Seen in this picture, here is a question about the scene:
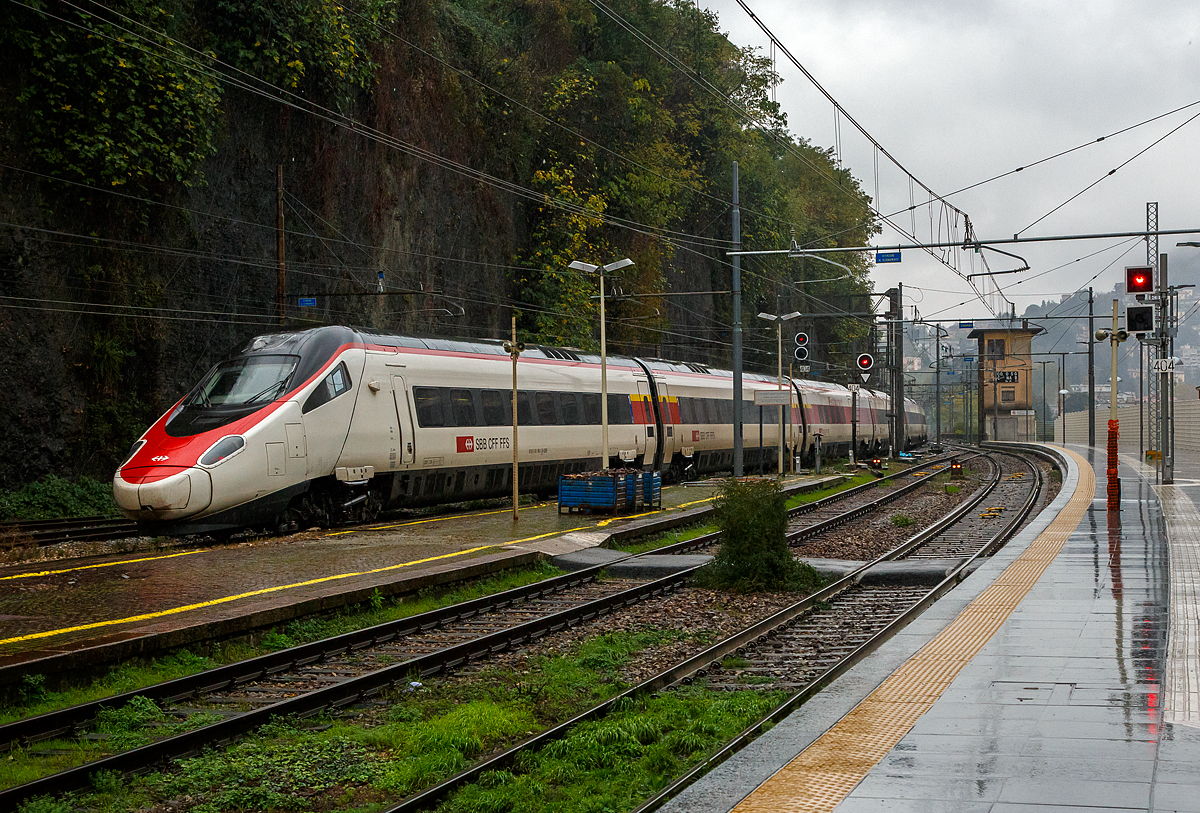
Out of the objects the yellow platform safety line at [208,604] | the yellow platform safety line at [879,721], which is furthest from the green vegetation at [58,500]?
the yellow platform safety line at [879,721]

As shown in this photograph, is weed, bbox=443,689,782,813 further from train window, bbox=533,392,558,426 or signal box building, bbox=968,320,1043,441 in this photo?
signal box building, bbox=968,320,1043,441

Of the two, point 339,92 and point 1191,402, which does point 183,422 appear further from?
point 1191,402

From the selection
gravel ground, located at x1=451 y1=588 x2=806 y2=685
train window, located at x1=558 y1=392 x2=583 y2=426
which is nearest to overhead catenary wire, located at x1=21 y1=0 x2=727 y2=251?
train window, located at x1=558 y1=392 x2=583 y2=426

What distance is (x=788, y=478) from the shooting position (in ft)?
123

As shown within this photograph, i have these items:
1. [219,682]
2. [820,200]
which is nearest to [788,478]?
[219,682]

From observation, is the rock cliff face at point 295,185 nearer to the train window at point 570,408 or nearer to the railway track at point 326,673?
the train window at point 570,408

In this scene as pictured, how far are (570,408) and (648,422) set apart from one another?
15.3 ft

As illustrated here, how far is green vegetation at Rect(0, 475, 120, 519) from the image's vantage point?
73.0ft

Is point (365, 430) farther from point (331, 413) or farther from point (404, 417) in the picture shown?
point (404, 417)

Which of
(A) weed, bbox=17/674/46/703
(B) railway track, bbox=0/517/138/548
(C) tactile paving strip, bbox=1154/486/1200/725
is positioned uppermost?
(B) railway track, bbox=0/517/138/548

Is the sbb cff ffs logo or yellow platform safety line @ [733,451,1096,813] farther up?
the sbb cff ffs logo

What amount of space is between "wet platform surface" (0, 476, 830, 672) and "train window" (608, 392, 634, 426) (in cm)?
785

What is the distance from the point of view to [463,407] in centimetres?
2261

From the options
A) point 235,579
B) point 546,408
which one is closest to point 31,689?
point 235,579
